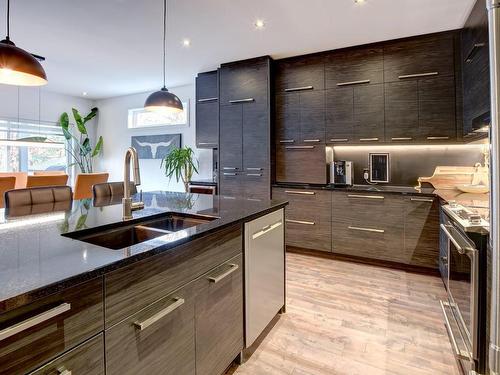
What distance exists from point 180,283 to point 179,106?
1.92 m

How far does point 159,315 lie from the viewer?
3.34ft

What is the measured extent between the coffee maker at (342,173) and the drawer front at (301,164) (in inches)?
4.6

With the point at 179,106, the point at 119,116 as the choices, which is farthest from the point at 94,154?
the point at 179,106

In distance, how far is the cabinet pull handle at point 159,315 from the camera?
3.08 ft

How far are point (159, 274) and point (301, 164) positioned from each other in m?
2.98

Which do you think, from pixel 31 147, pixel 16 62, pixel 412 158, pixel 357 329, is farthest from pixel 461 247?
pixel 31 147

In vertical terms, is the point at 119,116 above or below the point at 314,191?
above

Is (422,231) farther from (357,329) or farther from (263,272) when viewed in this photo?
(263,272)

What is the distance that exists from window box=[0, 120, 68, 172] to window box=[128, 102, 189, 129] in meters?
1.59

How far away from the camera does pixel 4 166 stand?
5234 millimetres

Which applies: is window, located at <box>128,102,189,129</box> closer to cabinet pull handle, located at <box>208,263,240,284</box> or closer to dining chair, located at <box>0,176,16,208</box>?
dining chair, located at <box>0,176,16,208</box>

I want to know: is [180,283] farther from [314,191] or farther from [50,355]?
[314,191]

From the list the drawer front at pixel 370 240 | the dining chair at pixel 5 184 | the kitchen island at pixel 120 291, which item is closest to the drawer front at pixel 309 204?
the drawer front at pixel 370 240

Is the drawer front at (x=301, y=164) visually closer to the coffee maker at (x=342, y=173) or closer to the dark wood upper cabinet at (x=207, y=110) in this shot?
the coffee maker at (x=342, y=173)
